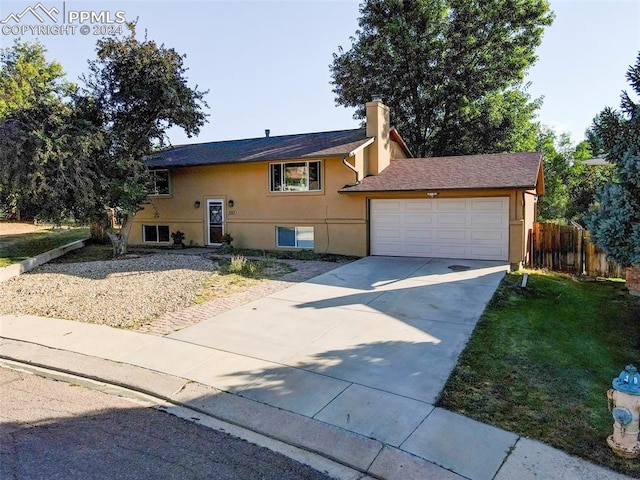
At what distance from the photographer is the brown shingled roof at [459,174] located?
1245cm

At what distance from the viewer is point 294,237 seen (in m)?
16.1

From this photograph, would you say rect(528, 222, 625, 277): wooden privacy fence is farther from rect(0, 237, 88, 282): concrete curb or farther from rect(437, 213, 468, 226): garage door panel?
rect(0, 237, 88, 282): concrete curb

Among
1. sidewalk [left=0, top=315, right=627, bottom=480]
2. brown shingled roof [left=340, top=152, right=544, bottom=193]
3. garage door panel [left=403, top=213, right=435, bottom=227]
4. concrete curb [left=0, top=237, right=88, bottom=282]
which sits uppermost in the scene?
brown shingled roof [left=340, top=152, right=544, bottom=193]

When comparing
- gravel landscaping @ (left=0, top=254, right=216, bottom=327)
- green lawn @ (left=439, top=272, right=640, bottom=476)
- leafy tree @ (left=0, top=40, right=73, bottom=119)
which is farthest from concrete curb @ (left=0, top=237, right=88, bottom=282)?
green lawn @ (left=439, top=272, right=640, bottom=476)

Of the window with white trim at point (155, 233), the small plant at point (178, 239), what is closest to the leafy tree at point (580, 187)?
the small plant at point (178, 239)

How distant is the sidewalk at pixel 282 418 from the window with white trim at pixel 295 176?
967 centimetres

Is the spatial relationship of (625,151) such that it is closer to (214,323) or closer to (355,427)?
(355,427)

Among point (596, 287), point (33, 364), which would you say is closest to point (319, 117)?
point (596, 287)

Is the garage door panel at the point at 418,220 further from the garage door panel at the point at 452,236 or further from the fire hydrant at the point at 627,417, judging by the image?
the fire hydrant at the point at 627,417

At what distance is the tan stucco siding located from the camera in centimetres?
1495

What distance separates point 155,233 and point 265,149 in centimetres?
690

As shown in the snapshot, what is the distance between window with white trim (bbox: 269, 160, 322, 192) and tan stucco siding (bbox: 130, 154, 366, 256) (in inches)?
7.8

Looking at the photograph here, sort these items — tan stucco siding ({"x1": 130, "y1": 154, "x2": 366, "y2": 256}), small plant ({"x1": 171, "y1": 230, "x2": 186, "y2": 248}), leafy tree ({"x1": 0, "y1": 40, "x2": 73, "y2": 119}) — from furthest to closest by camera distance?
1. leafy tree ({"x1": 0, "y1": 40, "x2": 73, "y2": 119})
2. small plant ({"x1": 171, "y1": 230, "x2": 186, "y2": 248})
3. tan stucco siding ({"x1": 130, "y1": 154, "x2": 366, "y2": 256})

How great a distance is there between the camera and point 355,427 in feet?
14.0
